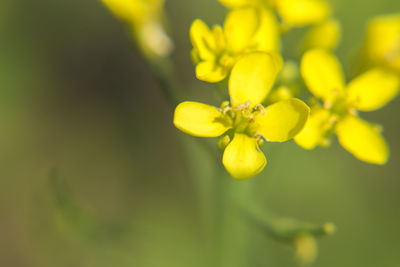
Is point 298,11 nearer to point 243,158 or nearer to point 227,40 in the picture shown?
point 227,40

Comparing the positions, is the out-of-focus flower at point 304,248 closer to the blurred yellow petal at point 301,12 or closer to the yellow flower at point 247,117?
the yellow flower at point 247,117

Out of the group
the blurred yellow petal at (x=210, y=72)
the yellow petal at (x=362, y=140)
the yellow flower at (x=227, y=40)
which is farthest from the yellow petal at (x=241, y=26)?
the yellow petal at (x=362, y=140)

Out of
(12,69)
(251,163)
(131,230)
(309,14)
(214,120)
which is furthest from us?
(12,69)

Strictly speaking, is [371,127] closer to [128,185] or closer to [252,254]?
[252,254]

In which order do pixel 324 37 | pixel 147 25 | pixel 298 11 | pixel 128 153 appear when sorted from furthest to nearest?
pixel 128 153 → pixel 147 25 → pixel 298 11 → pixel 324 37

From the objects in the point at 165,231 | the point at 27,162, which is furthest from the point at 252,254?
the point at 27,162

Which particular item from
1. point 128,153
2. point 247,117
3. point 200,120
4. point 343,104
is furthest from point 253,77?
point 128,153
